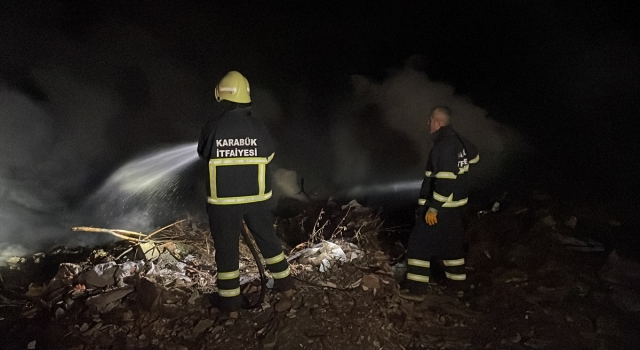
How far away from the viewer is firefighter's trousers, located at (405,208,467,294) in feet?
13.4

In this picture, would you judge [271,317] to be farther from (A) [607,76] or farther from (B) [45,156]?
(A) [607,76]

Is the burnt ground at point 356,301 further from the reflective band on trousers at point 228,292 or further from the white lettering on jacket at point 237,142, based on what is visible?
the white lettering on jacket at point 237,142

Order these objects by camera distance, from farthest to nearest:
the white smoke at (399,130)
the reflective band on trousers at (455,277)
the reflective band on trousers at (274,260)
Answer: the white smoke at (399,130)
the reflective band on trousers at (455,277)
the reflective band on trousers at (274,260)

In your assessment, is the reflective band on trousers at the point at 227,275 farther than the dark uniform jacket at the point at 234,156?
Yes

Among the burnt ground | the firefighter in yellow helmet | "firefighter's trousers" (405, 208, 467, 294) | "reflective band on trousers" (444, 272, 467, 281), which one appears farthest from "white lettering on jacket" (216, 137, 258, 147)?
"reflective band on trousers" (444, 272, 467, 281)

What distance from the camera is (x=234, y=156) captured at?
141 inches

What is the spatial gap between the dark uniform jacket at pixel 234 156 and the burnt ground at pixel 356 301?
3.72 feet

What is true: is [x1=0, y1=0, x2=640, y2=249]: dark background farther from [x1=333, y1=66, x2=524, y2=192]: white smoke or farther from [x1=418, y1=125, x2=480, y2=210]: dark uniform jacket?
[x1=418, y1=125, x2=480, y2=210]: dark uniform jacket

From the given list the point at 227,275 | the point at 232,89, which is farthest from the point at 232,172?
the point at 227,275

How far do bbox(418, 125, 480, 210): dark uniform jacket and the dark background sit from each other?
3.46m

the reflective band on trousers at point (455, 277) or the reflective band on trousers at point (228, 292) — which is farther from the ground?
the reflective band on trousers at point (228, 292)

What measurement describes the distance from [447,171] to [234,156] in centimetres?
201

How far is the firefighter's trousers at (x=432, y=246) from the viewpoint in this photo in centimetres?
407

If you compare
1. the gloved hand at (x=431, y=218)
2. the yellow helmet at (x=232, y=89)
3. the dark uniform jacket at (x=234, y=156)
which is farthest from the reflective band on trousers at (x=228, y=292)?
the gloved hand at (x=431, y=218)
